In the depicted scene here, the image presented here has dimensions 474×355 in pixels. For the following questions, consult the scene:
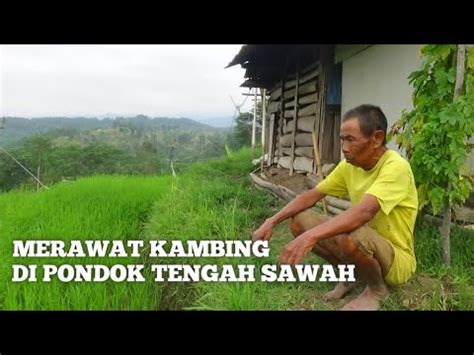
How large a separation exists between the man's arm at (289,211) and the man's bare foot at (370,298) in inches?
17.0

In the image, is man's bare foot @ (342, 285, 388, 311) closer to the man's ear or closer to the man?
the man

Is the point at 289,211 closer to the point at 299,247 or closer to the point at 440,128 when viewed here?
the point at 299,247

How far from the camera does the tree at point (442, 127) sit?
1.98 meters

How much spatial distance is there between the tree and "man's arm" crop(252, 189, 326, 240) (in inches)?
19.8

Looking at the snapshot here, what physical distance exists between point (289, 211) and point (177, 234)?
2.27 feet

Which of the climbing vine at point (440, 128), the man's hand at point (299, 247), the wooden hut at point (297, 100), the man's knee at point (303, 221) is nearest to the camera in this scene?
the man's hand at point (299, 247)

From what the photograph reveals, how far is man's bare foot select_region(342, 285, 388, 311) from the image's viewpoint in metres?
1.94

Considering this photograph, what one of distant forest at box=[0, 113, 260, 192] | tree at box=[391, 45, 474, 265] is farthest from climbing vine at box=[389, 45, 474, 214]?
distant forest at box=[0, 113, 260, 192]

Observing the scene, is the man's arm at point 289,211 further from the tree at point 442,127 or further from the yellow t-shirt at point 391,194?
the tree at point 442,127

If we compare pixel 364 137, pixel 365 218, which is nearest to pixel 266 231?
pixel 365 218

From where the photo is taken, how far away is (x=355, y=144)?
1.89m

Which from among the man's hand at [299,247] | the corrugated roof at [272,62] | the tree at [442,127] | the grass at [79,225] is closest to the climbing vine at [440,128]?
the tree at [442,127]
